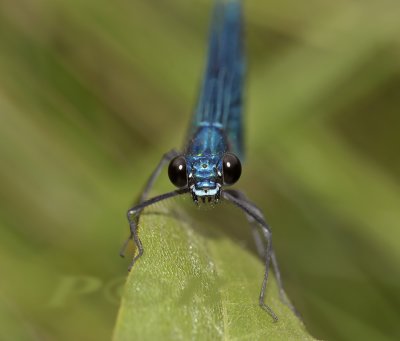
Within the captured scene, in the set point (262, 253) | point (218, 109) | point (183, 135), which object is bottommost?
point (262, 253)

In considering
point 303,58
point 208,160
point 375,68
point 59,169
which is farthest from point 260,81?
point 208,160

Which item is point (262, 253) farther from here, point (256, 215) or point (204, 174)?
point (204, 174)

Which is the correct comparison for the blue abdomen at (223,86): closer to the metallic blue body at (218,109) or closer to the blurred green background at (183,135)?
the metallic blue body at (218,109)

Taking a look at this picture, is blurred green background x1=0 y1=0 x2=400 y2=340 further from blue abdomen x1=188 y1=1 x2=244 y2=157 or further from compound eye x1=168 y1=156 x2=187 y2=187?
compound eye x1=168 y1=156 x2=187 y2=187

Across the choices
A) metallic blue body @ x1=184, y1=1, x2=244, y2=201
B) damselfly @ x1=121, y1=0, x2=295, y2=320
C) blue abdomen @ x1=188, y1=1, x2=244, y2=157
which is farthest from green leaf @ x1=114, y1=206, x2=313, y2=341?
blue abdomen @ x1=188, y1=1, x2=244, y2=157

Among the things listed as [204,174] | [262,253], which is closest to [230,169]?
[204,174]

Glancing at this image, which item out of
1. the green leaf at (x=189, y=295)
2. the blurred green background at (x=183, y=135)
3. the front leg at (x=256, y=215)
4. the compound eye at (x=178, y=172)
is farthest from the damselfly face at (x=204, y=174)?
the blurred green background at (x=183, y=135)

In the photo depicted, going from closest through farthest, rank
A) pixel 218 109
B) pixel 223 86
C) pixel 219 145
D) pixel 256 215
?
1. pixel 256 215
2. pixel 219 145
3. pixel 218 109
4. pixel 223 86
